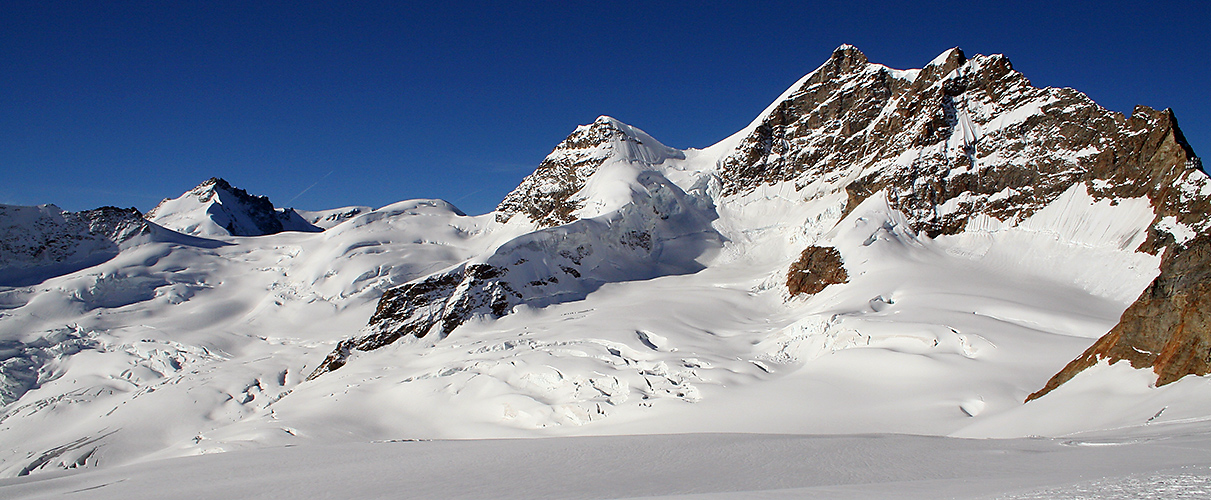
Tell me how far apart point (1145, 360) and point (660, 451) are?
12.6 metres

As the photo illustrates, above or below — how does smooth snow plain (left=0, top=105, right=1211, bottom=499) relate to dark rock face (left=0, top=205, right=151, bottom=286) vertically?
below

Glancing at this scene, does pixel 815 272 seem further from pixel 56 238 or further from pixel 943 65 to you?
pixel 56 238

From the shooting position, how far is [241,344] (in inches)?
1980

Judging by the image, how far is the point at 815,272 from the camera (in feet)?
153

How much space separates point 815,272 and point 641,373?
2017 cm

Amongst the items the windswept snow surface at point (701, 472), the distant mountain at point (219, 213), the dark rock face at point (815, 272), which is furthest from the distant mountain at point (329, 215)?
the windswept snow surface at point (701, 472)

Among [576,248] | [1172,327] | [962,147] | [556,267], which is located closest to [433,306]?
[556,267]

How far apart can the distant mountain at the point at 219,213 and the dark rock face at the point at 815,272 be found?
8353cm

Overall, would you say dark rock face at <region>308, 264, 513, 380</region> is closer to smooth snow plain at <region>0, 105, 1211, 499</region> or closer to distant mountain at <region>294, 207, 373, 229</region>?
smooth snow plain at <region>0, 105, 1211, 499</region>

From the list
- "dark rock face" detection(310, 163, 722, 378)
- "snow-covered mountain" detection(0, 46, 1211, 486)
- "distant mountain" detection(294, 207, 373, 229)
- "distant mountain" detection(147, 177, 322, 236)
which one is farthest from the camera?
"distant mountain" detection(294, 207, 373, 229)

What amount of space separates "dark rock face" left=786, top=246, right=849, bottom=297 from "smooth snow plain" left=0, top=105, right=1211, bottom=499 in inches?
38.1

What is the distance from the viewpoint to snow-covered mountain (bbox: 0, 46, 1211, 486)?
25938 millimetres

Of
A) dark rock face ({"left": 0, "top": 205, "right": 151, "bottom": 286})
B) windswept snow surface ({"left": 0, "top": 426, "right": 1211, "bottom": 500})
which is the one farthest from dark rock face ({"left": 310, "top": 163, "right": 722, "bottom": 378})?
dark rock face ({"left": 0, "top": 205, "right": 151, "bottom": 286})

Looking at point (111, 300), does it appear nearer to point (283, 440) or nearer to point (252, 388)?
point (252, 388)
